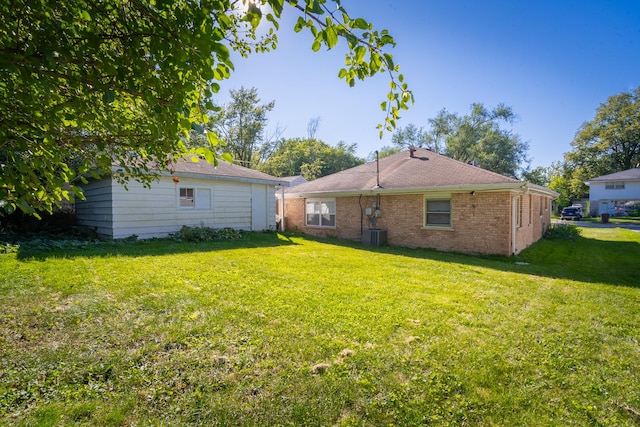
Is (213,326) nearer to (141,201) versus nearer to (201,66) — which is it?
(201,66)

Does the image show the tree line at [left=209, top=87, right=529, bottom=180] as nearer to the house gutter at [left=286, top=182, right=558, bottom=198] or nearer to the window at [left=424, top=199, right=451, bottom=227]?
the house gutter at [left=286, top=182, right=558, bottom=198]

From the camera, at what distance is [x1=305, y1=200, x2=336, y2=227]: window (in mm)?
14266

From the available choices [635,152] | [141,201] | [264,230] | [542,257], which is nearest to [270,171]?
[264,230]

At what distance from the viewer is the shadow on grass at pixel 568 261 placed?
720cm

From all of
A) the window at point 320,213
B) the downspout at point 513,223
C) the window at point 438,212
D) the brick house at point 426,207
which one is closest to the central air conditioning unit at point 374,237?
the brick house at point 426,207

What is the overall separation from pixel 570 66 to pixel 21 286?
19613 millimetres

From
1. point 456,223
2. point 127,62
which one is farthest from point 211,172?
point 127,62

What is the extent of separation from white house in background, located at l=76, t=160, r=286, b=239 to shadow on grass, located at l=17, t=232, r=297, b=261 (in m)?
0.85

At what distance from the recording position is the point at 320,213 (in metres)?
14.8

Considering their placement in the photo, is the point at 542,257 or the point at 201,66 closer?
the point at 201,66

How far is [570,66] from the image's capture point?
1331 centimetres

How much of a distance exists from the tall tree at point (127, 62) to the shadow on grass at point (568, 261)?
7633 millimetres

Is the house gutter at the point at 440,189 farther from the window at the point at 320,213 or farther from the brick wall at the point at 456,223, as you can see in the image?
the window at the point at 320,213

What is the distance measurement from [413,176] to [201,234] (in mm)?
8505
